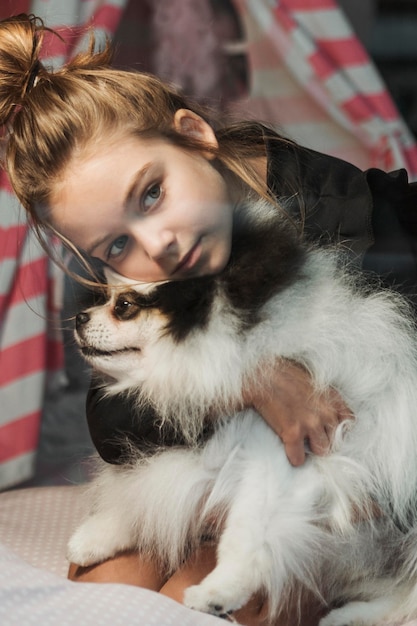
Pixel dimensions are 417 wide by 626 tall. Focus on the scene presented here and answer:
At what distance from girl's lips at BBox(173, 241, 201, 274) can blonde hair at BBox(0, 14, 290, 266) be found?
Answer: 0.28ft

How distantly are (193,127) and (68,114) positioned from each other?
11 cm

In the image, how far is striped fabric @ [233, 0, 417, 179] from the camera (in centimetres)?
79

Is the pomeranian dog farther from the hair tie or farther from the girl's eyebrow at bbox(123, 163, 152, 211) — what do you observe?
the hair tie

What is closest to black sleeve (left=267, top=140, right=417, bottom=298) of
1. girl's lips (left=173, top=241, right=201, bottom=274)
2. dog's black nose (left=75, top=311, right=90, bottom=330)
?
girl's lips (left=173, top=241, right=201, bottom=274)

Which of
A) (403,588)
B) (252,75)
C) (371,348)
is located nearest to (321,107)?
(252,75)

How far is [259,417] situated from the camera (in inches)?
27.8

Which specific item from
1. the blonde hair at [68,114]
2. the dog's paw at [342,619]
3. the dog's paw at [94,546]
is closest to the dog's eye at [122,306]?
the blonde hair at [68,114]

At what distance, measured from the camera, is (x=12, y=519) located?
0.93 meters

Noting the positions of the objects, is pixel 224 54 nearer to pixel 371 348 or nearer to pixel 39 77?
pixel 39 77

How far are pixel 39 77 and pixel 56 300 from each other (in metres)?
0.25

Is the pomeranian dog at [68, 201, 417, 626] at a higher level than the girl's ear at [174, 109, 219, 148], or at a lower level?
lower

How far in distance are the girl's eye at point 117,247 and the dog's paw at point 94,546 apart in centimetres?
27

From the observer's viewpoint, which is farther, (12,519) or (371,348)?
(12,519)

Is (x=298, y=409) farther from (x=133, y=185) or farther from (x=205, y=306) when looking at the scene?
(x=133, y=185)
